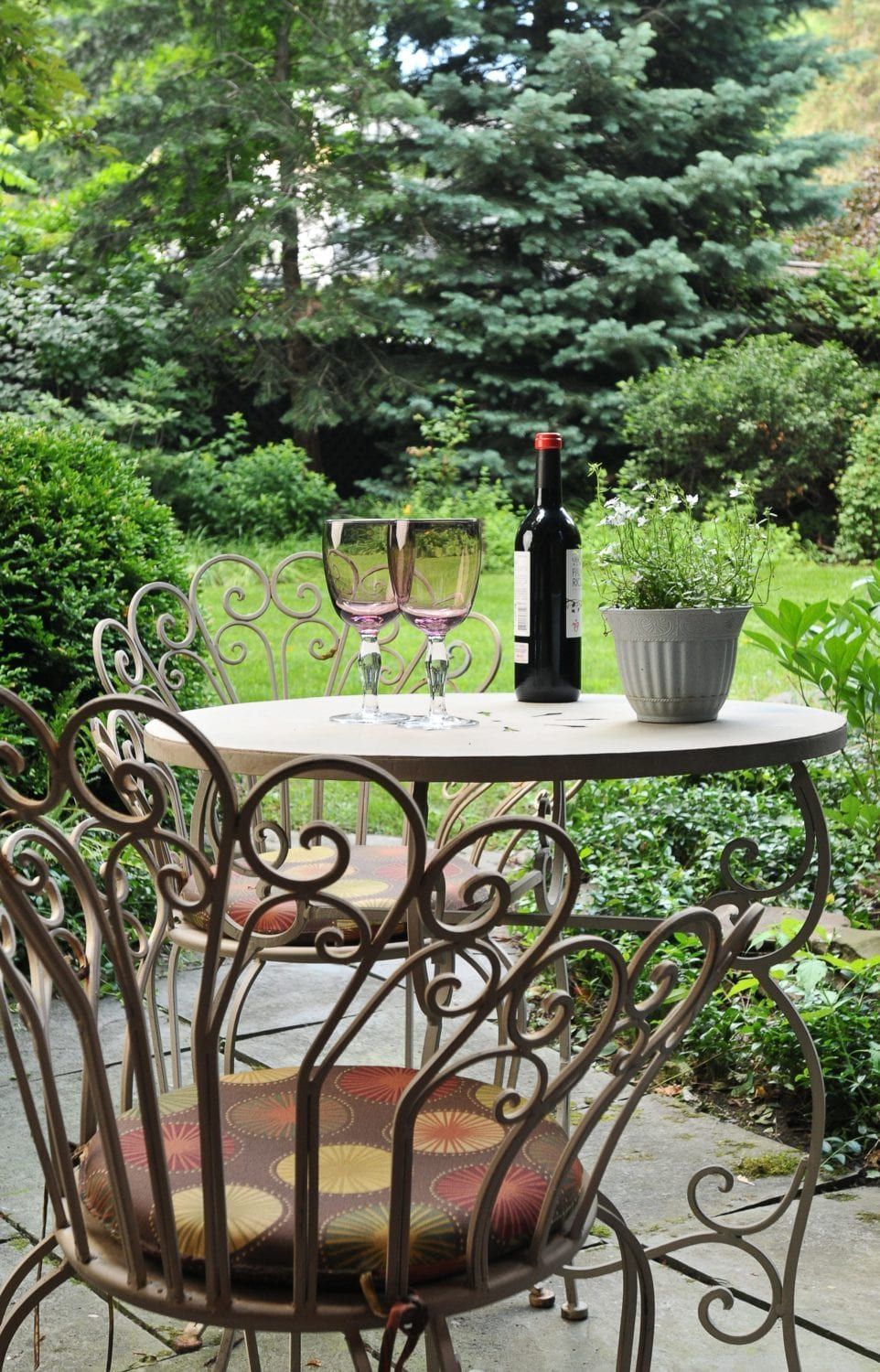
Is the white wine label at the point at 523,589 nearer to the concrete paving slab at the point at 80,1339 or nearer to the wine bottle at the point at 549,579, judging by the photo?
the wine bottle at the point at 549,579

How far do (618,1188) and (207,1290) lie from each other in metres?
1.44

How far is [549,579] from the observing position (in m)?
1.92

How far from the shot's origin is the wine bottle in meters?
1.92

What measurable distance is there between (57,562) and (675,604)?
2.45 meters

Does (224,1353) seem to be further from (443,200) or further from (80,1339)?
(443,200)

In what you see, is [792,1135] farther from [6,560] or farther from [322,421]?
[322,421]

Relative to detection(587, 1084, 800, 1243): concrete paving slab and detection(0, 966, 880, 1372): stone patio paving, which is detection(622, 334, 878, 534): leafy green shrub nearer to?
detection(587, 1084, 800, 1243): concrete paving slab

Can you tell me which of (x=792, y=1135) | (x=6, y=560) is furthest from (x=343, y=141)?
(x=792, y=1135)

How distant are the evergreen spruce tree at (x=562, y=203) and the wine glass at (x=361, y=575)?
919 cm

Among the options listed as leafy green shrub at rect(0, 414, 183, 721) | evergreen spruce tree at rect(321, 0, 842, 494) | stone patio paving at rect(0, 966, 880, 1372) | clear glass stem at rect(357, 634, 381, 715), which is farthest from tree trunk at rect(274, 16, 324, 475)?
clear glass stem at rect(357, 634, 381, 715)

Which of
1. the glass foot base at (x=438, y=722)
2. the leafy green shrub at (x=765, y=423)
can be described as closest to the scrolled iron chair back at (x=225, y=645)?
the glass foot base at (x=438, y=722)

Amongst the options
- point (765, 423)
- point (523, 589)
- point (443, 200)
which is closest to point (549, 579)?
point (523, 589)

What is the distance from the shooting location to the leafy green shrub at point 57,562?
375cm

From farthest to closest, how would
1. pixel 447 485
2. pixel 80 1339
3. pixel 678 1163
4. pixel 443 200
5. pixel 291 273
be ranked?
pixel 291 273, pixel 443 200, pixel 447 485, pixel 678 1163, pixel 80 1339
